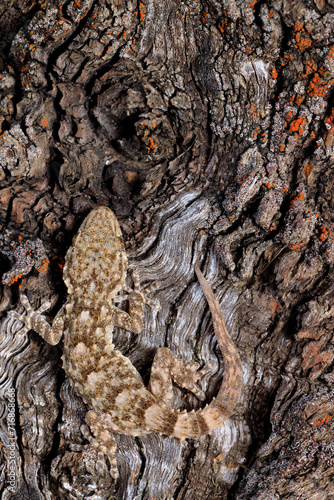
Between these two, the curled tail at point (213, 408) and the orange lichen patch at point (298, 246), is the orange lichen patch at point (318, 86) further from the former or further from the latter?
the curled tail at point (213, 408)

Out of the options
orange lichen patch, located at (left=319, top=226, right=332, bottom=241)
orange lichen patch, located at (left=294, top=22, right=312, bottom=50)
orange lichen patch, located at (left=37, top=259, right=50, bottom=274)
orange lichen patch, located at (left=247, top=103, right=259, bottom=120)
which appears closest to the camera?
orange lichen patch, located at (left=294, top=22, right=312, bottom=50)

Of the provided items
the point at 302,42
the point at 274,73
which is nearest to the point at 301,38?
the point at 302,42

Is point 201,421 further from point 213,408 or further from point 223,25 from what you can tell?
point 223,25

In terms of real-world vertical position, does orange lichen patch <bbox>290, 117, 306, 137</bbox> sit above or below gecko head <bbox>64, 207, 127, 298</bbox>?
above

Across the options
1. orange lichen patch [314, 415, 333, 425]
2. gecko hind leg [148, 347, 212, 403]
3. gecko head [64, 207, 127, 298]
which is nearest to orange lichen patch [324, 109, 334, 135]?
gecko head [64, 207, 127, 298]

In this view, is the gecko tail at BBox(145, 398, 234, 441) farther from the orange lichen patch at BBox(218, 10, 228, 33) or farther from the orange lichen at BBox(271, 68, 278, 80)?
the orange lichen patch at BBox(218, 10, 228, 33)

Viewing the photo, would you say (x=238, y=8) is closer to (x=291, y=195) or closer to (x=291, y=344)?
(x=291, y=195)
